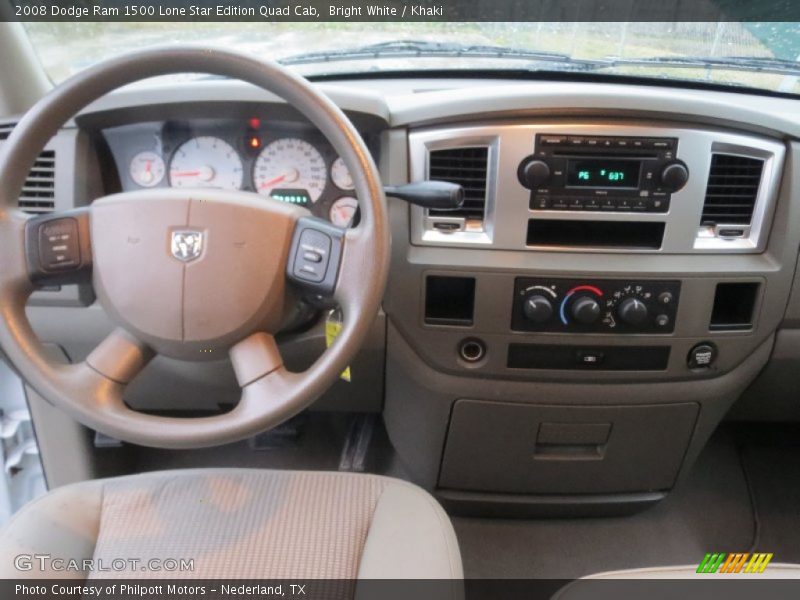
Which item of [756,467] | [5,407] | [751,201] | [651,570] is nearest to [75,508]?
[5,407]

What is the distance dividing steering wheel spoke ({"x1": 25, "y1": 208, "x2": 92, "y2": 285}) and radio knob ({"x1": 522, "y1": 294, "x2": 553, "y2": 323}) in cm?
72

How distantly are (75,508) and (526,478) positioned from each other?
92 cm

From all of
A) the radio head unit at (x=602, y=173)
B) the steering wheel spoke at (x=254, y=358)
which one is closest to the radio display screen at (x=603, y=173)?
the radio head unit at (x=602, y=173)

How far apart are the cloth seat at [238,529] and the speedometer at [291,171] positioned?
19.9 inches

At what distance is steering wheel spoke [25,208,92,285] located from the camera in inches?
33.3

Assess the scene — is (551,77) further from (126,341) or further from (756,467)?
(756,467)

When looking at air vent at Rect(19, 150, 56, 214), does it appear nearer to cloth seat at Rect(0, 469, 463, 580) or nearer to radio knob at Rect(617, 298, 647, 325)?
cloth seat at Rect(0, 469, 463, 580)

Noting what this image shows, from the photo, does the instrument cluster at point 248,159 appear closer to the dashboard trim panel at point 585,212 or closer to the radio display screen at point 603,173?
the dashboard trim panel at point 585,212

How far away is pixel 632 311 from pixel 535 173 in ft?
1.00

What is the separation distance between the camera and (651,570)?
0.90 meters

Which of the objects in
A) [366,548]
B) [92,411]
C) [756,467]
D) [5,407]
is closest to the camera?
[92,411]

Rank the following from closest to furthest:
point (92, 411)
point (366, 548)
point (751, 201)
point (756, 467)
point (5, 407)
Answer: point (92, 411) < point (366, 548) < point (751, 201) < point (5, 407) < point (756, 467)

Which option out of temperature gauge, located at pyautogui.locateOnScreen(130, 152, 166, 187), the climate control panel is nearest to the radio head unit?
the climate control panel

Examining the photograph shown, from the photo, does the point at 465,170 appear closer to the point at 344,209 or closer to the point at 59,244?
the point at 344,209
